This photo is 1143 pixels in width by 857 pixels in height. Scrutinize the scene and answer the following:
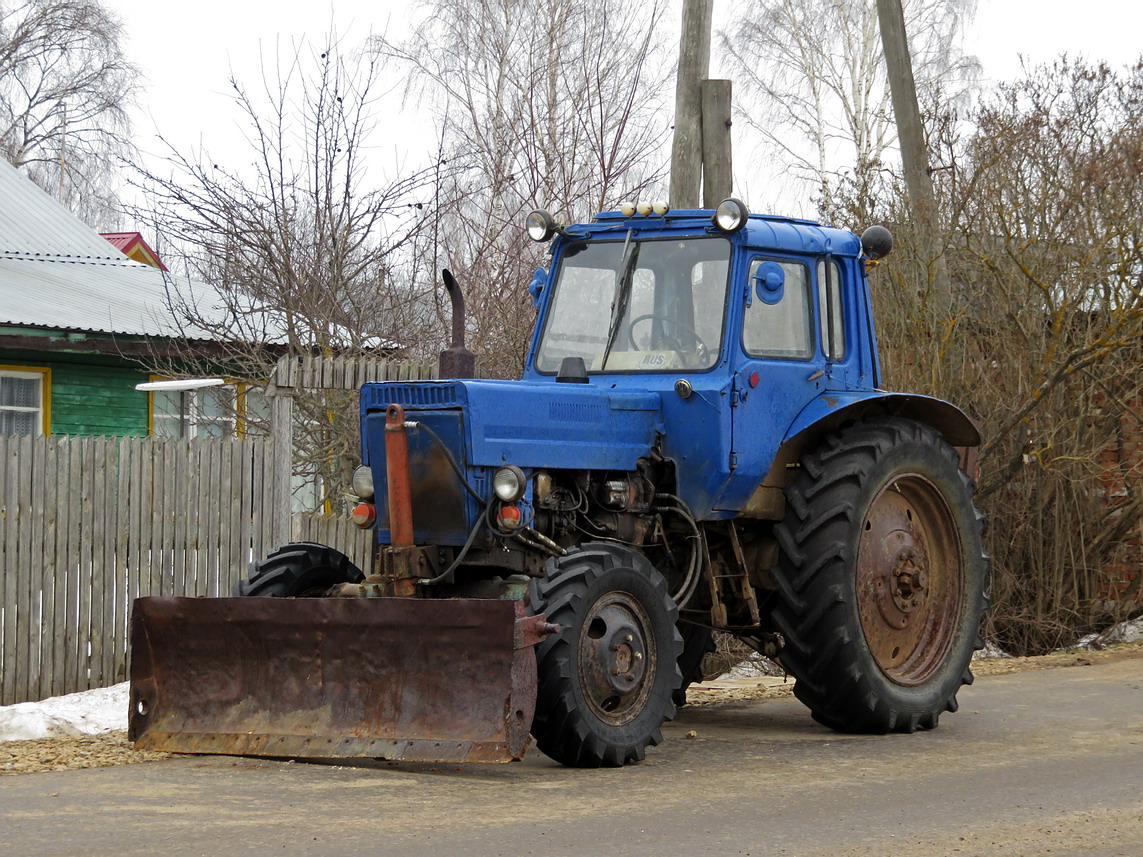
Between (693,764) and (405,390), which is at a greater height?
(405,390)

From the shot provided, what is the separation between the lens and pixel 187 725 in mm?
7676

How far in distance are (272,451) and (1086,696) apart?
5638 mm

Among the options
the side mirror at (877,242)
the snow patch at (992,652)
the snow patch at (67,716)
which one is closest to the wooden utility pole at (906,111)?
the snow patch at (992,652)

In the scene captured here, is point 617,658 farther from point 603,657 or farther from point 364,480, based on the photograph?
point 364,480

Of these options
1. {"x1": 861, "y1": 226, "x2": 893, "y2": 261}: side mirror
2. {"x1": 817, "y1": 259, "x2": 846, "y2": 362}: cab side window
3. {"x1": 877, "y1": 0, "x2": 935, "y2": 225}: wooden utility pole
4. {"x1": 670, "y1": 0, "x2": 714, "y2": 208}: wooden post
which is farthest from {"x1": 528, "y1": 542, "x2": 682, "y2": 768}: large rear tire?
{"x1": 877, "y1": 0, "x2": 935, "y2": 225}: wooden utility pole

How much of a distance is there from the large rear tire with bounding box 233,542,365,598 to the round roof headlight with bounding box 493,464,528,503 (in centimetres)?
134

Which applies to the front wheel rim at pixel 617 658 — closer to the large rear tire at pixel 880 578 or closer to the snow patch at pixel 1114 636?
the large rear tire at pixel 880 578

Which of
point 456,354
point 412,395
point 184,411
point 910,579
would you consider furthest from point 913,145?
point 184,411

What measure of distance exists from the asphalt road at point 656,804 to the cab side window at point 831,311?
2.12m

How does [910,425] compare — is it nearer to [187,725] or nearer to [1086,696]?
[1086,696]

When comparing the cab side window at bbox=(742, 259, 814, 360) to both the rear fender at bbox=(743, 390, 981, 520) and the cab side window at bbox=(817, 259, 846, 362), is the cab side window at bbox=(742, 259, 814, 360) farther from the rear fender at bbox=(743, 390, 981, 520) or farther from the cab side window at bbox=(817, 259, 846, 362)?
the rear fender at bbox=(743, 390, 981, 520)

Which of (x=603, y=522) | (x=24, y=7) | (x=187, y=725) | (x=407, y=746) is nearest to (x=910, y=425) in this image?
(x=603, y=522)

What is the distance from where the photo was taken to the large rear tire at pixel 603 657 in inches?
281

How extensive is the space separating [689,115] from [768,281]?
460 cm
